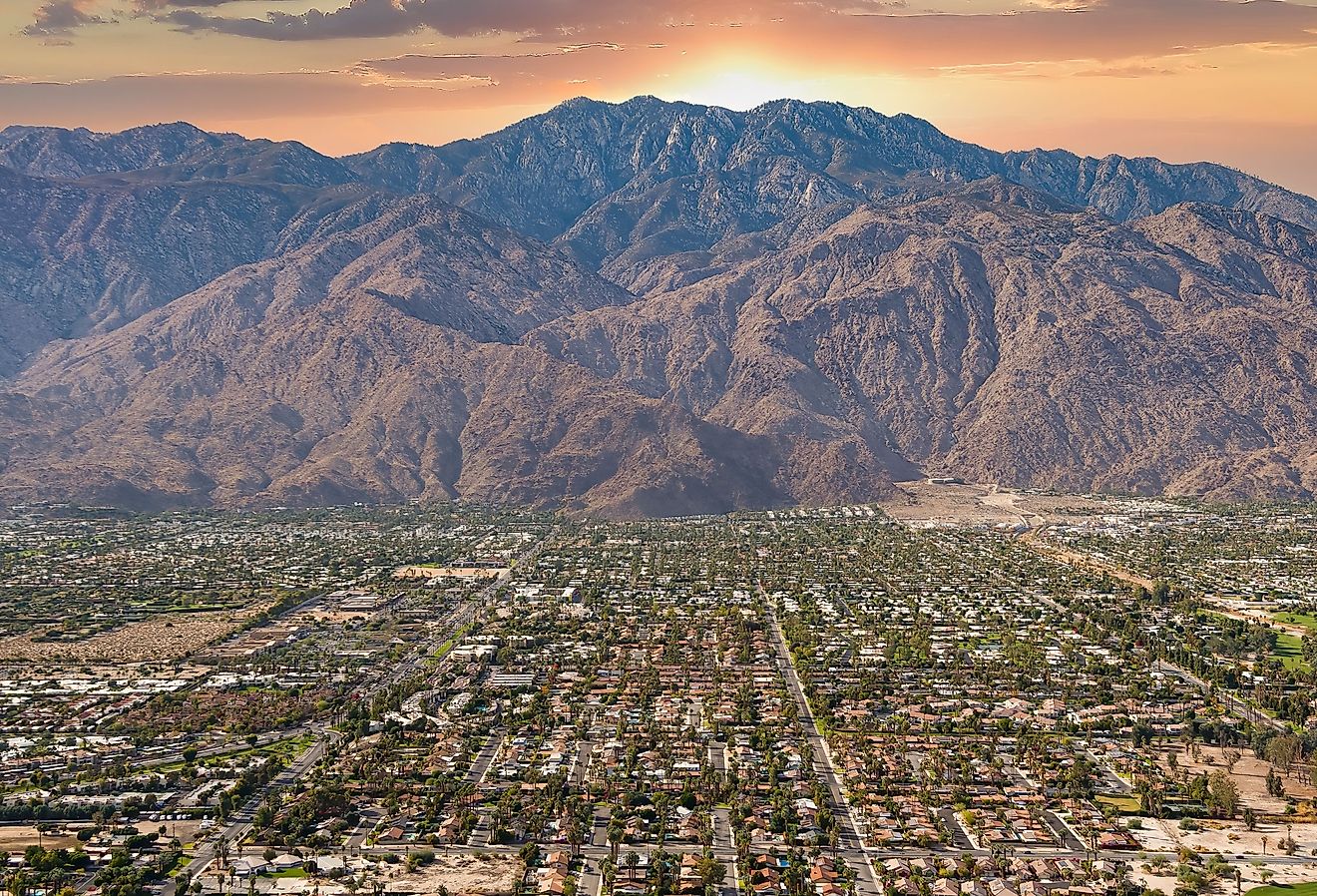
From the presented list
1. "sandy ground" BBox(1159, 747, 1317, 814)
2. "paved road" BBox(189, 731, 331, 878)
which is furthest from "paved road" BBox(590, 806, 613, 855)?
"sandy ground" BBox(1159, 747, 1317, 814)

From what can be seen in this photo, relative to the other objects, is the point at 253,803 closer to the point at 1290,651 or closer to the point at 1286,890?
the point at 1286,890

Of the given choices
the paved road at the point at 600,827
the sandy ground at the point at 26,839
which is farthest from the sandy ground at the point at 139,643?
the paved road at the point at 600,827

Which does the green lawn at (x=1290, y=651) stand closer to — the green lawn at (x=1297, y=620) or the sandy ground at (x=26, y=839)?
the green lawn at (x=1297, y=620)

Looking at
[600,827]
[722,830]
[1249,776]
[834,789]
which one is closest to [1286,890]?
[1249,776]

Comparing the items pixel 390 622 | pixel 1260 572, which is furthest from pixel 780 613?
pixel 1260 572

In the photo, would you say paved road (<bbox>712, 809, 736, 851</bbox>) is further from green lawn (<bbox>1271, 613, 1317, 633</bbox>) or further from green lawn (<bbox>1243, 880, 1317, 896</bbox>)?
green lawn (<bbox>1271, 613, 1317, 633</bbox>)

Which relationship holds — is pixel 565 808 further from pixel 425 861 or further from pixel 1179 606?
pixel 1179 606
